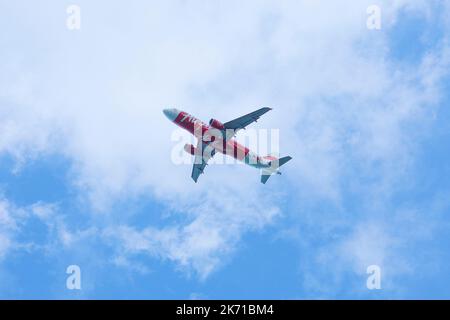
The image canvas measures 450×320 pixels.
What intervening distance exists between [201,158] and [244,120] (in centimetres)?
1391

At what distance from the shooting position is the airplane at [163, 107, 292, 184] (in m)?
121

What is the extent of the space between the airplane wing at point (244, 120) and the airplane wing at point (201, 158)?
22.3ft

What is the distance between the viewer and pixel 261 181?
131m

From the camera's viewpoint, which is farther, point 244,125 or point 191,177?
point 191,177

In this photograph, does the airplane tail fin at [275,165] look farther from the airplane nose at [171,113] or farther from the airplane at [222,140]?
the airplane nose at [171,113]

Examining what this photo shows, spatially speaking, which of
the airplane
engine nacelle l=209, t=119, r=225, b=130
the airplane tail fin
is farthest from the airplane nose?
the airplane tail fin

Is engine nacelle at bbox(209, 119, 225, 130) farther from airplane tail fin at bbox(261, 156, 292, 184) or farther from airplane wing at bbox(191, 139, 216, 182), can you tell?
airplane tail fin at bbox(261, 156, 292, 184)

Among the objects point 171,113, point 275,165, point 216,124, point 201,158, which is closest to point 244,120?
point 216,124
